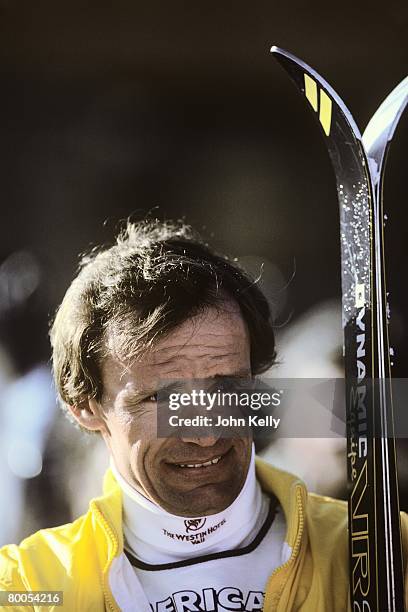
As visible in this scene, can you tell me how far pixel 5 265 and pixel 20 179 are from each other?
254mm

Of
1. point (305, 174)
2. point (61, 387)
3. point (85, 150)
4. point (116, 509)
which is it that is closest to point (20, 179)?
point (85, 150)

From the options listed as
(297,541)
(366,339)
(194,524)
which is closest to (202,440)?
(194,524)

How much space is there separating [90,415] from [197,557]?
19.1 inches

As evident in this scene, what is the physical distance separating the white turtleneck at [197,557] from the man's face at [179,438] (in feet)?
0.13

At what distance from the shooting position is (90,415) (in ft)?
7.43

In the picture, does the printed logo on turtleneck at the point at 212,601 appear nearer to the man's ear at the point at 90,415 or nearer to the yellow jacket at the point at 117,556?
the yellow jacket at the point at 117,556

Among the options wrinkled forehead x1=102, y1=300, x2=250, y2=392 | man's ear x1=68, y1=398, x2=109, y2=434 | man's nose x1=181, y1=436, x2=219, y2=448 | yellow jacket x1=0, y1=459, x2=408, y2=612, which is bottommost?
yellow jacket x1=0, y1=459, x2=408, y2=612

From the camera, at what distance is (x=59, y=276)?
2.31 meters

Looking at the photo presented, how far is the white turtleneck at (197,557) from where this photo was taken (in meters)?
2.16

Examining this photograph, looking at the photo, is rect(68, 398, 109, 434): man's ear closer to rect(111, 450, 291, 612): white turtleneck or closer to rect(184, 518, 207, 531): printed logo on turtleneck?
rect(111, 450, 291, 612): white turtleneck

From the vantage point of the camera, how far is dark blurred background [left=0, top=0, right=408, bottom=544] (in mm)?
2318

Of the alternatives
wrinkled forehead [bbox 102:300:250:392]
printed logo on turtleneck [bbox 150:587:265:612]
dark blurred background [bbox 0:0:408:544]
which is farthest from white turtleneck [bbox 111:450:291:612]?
dark blurred background [bbox 0:0:408:544]

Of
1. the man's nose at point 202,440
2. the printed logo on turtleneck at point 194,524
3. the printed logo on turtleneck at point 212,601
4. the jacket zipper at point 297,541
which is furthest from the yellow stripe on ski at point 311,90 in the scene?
the printed logo on turtleneck at point 212,601

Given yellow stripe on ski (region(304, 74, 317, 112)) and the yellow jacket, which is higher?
yellow stripe on ski (region(304, 74, 317, 112))
